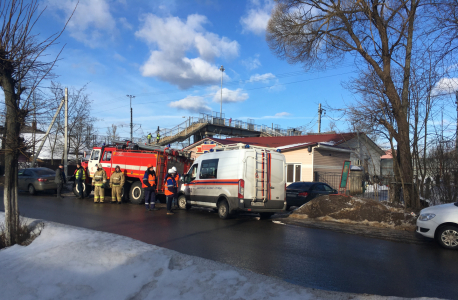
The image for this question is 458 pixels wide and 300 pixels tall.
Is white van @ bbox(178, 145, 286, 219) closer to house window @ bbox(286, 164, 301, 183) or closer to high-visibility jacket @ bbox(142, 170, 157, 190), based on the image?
high-visibility jacket @ bbox(142, 170, 157, 190)

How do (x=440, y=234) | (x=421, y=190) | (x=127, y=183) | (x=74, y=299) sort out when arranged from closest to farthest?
1. (x=74, y=299)
2. (x=440, y=234)
3. (x=421, y=190)
4. (x=127, y=183)

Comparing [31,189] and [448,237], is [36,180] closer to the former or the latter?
[31,189]

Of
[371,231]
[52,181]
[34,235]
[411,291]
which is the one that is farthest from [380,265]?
[52,181]

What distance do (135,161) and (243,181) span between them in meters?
6.91

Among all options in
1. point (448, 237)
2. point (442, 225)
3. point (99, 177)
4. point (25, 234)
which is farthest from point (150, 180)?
point (448, 237)

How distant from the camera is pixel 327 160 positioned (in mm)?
24234

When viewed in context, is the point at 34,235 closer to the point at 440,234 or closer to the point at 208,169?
the point at 208,169

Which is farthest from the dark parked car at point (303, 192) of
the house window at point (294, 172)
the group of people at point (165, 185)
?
the house window at point (294, 172)

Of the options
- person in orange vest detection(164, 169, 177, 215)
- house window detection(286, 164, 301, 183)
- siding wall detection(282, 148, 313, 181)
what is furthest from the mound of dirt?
house window detection(286, 164, 301, 183)

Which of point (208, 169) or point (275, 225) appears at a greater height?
point (208, 169)

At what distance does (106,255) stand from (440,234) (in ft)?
24.0

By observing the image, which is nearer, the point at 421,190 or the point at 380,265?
A: the point at 380,265

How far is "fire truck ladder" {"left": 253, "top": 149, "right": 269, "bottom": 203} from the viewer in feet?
37.5

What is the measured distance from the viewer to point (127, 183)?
668 inches
